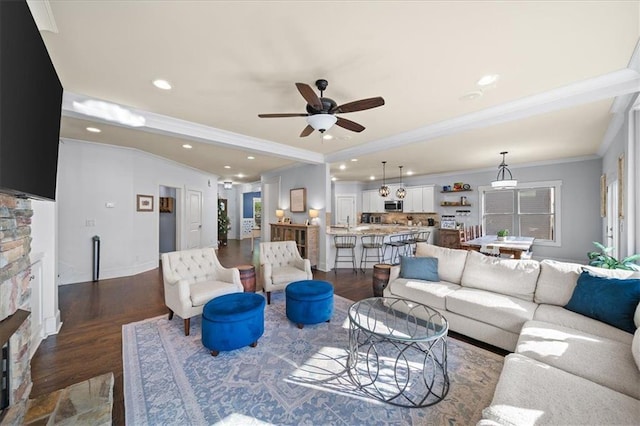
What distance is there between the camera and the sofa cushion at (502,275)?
276cm

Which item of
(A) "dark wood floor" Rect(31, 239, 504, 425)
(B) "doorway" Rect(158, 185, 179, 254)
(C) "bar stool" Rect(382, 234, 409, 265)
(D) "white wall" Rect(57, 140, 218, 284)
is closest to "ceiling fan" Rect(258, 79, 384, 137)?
(A) "dark wood floor" Rect(31, 239, 504, 425)

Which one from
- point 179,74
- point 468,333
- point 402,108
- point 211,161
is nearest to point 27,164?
point 179,74

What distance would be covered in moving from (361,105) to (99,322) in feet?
13.1

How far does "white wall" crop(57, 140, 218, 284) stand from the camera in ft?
15.6

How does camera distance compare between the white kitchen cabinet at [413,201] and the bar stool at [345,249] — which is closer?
the bar stool at [345,249]

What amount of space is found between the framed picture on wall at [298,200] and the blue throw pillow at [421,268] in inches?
139

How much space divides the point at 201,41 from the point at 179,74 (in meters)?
0.64

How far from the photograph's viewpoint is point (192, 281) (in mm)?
3295

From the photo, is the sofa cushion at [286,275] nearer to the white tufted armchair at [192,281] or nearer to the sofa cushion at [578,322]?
the white tufted armchair at [192,281]

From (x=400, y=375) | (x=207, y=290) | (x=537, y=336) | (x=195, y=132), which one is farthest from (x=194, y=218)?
(x=537, y=336)

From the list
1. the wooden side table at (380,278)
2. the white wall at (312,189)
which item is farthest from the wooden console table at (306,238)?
the wooden side table at (380,278)

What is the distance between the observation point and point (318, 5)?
168 centimetres

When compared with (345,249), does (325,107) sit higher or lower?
higher

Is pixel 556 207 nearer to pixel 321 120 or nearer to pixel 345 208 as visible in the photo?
pixel 345 208
